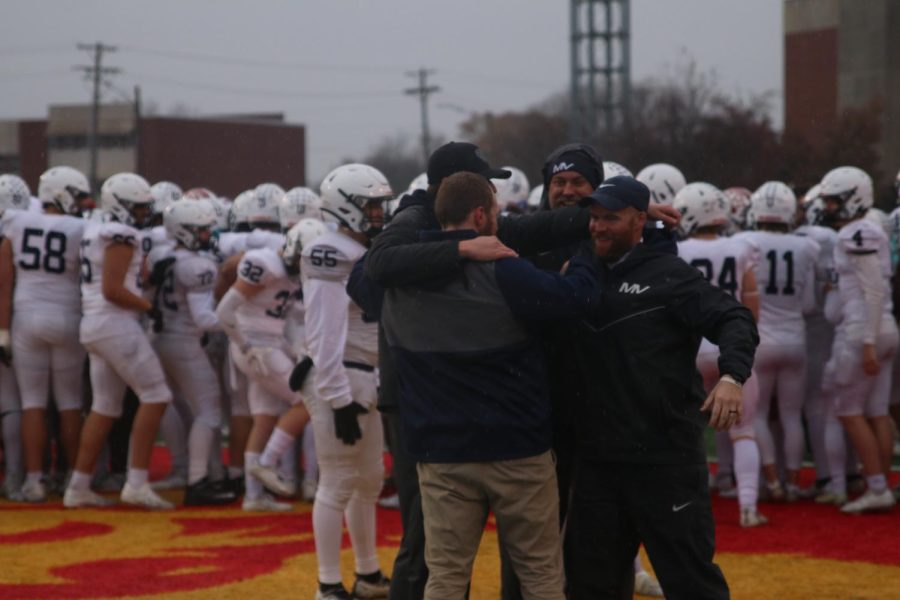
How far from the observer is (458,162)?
17.0ft

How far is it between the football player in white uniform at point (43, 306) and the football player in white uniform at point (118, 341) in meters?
0.37

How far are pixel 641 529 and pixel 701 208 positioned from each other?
4.32 metres

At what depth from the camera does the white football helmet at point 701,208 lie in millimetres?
8641

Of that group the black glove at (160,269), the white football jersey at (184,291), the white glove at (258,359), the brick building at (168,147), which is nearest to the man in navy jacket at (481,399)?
the white glove at (258,359)

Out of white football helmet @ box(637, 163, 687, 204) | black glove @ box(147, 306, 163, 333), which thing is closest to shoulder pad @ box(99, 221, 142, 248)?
black glove @ box(147, 306, 163, 333)

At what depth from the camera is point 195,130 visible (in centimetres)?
4931

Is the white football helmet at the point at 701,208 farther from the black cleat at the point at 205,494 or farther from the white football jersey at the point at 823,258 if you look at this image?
the black cleat at the point at 205,494

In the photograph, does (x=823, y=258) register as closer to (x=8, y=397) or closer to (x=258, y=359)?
(x=258, y=359)

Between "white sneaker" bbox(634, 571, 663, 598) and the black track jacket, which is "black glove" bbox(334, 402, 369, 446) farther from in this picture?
the black track jacket

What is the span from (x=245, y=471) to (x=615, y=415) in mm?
5295

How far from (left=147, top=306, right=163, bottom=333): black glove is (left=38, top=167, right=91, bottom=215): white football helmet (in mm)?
1011

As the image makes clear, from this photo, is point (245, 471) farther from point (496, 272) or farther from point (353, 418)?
point (496, 272)

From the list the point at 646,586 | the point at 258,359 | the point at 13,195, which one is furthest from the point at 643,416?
the point at 13,195

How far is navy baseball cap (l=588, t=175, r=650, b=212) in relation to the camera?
186 inches
